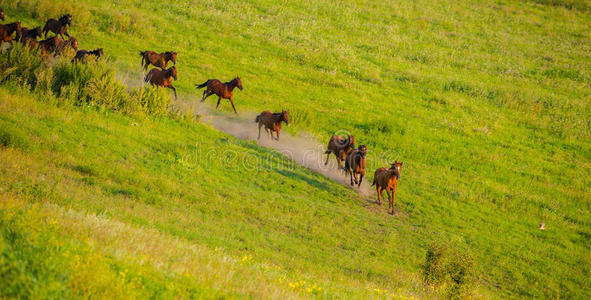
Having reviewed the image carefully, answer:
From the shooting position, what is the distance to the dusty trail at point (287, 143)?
21.4 metres

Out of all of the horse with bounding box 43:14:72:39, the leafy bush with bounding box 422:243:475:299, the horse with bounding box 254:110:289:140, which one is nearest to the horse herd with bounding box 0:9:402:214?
the horse with bounding box 254:110:289:140

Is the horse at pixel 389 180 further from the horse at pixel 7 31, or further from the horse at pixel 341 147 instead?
the horse at pixel 7 31

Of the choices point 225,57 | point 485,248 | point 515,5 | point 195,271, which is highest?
point 515,5

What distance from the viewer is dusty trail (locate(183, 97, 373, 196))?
21.4 meters

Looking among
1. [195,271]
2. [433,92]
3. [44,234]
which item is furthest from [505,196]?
[44,234]

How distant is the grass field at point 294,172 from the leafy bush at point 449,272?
2.01 ft

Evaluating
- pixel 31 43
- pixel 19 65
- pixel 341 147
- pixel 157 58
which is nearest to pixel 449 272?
pixel 341 147

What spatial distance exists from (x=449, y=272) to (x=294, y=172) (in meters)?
8.79

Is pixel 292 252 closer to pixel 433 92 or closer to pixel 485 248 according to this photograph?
pixel 485 248

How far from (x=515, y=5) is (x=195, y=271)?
72732 mm

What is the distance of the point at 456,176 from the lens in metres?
24.0

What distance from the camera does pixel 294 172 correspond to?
20047 mm

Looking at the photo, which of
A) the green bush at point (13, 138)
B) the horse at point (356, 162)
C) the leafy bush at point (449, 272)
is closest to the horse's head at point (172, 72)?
the green bush at point (13, 138)

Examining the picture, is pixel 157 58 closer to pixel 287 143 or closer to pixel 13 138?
pixel 287 143
